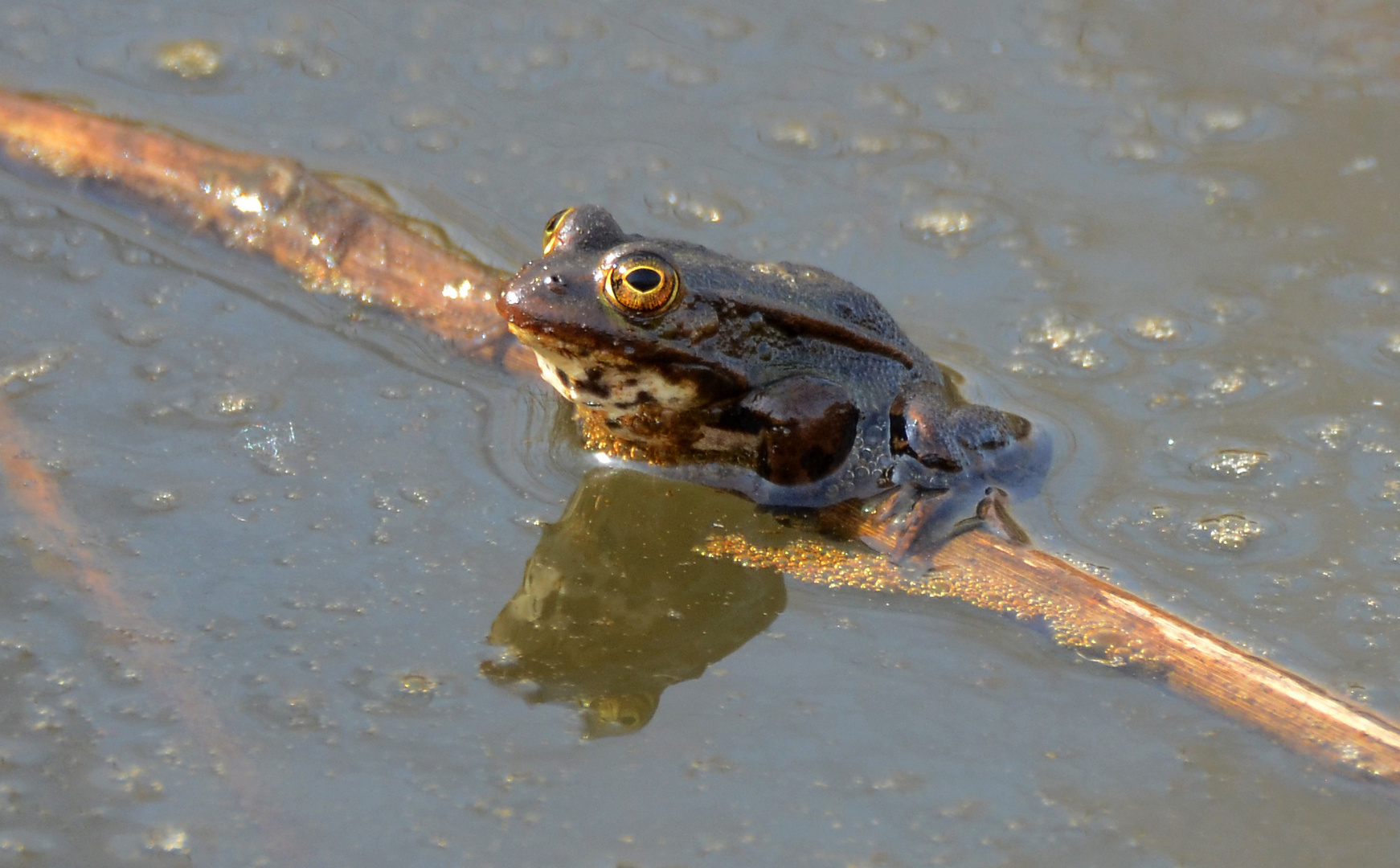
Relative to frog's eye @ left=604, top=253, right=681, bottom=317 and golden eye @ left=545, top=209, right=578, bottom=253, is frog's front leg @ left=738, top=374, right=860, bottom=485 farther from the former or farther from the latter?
golden eye @ left=545, top=209, right=578, bottom=253

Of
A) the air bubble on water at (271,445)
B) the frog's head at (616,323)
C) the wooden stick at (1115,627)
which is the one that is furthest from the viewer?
the air bubble on water at (271,445)

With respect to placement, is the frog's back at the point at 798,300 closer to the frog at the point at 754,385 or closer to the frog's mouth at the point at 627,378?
the frog at the point at 754,385

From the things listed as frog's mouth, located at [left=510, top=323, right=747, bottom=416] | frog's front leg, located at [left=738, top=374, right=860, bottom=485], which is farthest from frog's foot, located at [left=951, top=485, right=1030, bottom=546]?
frog's mouth, located at [left=510, top=323, right=747, bottom=416]

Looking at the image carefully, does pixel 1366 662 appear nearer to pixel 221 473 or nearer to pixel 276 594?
pixel 276 594

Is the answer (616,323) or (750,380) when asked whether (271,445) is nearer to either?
(616,323)

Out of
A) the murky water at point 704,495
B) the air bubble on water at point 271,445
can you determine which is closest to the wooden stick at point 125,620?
the murky water at point 704,495

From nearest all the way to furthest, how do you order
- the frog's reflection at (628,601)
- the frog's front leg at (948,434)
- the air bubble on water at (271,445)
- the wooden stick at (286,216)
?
1. the frog's reflection at (628,601)
2. the air bubble on water at (271,445)
3. the frog's front leg at (948,434)
4. the wooden stick at (286,216)

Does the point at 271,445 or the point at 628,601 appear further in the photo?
the point at 271,445

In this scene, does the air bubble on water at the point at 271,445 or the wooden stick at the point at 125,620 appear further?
the air bubble on water at the point at 271,445

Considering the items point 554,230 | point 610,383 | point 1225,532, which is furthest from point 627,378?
point 1225,532
